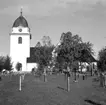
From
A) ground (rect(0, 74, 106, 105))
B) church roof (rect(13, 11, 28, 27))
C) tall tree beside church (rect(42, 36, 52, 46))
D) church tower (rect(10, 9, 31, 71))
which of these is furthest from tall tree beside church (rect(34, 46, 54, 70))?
church roof (rect(13, 11, 28, 27))

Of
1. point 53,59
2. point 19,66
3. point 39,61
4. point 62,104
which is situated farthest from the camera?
point 19,66

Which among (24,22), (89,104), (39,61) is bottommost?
(89,104)

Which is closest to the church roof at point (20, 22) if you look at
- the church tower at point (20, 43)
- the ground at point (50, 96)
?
the church tower at point (20, 43)

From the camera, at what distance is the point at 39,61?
42.1 meters

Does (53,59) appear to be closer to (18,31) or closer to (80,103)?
(80,103)

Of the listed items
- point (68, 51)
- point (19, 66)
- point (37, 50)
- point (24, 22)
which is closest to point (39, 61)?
point (37, 50)

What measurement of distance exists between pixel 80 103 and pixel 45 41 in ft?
122

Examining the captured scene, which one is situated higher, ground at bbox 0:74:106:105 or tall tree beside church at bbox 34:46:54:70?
tall tree beside church at bbox 34:46:54:70

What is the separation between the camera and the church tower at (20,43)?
86.9 metres

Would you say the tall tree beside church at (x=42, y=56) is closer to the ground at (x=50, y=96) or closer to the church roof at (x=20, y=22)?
the ground at (x=50, y=96)

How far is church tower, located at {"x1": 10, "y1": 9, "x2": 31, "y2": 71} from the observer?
86875mm

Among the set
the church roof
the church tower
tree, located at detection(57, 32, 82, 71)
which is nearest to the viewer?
tree, located at detection(57, 32, 82, 71)

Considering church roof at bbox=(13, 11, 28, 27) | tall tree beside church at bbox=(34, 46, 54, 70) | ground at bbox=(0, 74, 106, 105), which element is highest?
church roof at bbox=(13, 11, 28, 27)

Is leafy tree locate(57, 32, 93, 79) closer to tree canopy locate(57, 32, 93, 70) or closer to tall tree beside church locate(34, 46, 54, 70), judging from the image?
tree canopy locate(57, 32, 93, 70)
